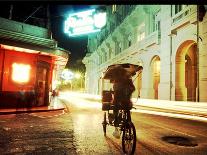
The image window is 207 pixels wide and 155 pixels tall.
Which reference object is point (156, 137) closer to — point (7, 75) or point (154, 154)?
point (154, 154)

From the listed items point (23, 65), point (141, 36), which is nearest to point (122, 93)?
point (23, 65)

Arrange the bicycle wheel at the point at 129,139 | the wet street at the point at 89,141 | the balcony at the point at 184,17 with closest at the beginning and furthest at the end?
the bicycle wheel at the point at 129,139 < the wet street at the point at 89,141 < the balcony at the point at 184,17

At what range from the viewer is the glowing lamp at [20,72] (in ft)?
60.4

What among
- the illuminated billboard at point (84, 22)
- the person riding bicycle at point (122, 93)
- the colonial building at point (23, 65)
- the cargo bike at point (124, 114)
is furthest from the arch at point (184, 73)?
the person riding bicycle at point (122, 93)

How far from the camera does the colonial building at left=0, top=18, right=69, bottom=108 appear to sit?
694 inches

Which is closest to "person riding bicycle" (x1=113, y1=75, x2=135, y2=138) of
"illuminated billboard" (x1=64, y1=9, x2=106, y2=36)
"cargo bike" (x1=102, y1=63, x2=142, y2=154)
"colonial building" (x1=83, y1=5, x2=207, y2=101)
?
"cargo bike" (x1=102, y1=63, x2=142, y2=154)

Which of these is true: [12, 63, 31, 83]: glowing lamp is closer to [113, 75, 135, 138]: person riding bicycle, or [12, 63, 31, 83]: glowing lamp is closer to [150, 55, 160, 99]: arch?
[113, 75, 135, 138]: person riding bicycle

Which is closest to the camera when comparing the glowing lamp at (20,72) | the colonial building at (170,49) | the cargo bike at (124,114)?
the cargo bike at (124,114)

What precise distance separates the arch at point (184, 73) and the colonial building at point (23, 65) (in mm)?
9626

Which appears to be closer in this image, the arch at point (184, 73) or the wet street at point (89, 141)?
the wet street at point (89, 141)

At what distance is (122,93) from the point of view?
→ 7648 mm

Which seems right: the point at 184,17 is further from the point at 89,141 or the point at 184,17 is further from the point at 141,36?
the point at 89,141

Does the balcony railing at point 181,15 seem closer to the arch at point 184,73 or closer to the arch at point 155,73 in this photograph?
the arch at point 184,73

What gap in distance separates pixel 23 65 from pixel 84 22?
8369 millimetres
